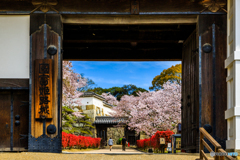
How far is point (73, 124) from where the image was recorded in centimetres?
2506

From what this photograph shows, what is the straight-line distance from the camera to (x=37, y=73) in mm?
7031

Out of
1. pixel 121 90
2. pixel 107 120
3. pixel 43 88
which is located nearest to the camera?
pixel 43 88

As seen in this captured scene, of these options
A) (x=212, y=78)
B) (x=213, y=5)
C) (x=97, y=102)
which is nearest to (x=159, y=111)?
(x=97, y=102)

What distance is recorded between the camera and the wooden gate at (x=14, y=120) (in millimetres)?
7213

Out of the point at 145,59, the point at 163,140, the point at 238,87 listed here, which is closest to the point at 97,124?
the point at 163,140

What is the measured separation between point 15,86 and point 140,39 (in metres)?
4.05

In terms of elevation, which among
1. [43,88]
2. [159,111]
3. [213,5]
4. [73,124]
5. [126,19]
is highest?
[213,5]

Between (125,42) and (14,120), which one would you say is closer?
(14,120)

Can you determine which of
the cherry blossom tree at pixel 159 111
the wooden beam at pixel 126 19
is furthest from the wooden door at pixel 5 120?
the cherry blossom tree at pixel 159 111

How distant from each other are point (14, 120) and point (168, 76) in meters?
26.0

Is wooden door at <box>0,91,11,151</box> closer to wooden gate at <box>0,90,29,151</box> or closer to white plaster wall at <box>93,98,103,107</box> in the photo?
wooden gate at <box>0,90,29,151</box>

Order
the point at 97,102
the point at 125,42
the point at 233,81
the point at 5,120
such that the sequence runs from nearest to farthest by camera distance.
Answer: the point at 233,81
the point at 5,120
the point at 125,42
the point at 97,102

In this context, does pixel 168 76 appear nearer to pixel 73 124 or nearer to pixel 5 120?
pixel 73 124

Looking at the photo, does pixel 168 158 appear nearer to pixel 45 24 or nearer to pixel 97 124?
pixel 45 24
